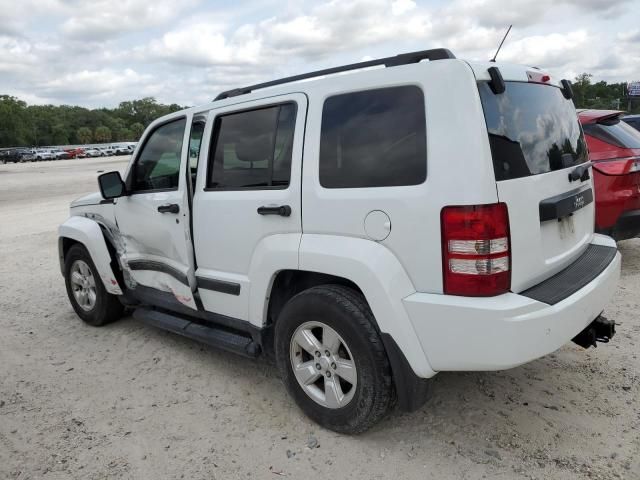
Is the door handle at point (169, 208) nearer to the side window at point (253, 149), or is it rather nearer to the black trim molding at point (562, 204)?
the side window at point (253, 149)

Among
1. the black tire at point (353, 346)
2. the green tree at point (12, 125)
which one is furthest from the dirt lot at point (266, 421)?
the green tree at point (12, 125)

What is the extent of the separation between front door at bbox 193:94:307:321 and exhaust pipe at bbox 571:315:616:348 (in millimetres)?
1702

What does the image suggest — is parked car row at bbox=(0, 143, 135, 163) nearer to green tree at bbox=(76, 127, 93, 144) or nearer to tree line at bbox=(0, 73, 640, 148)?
tree line at bbox=(0, 73, 640, 148)

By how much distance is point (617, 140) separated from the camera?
5586mm

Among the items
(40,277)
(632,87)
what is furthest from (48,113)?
(40,277)

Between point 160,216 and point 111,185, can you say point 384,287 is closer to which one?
point 160,216

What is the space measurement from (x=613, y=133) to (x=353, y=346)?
4.45m

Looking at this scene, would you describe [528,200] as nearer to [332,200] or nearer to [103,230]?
[332,200]

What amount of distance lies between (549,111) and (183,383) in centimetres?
300

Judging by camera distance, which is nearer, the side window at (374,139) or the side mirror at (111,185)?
the side window at (374,139)

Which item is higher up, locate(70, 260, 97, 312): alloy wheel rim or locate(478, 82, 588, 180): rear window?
locate(478, 82, 588, 180): rear window

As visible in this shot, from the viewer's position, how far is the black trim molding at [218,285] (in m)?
3.51

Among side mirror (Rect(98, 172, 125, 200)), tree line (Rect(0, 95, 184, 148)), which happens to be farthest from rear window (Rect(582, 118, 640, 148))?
tree line (Rect(0, 95, 184, 148))

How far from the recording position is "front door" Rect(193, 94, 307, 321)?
3104 millimetres
